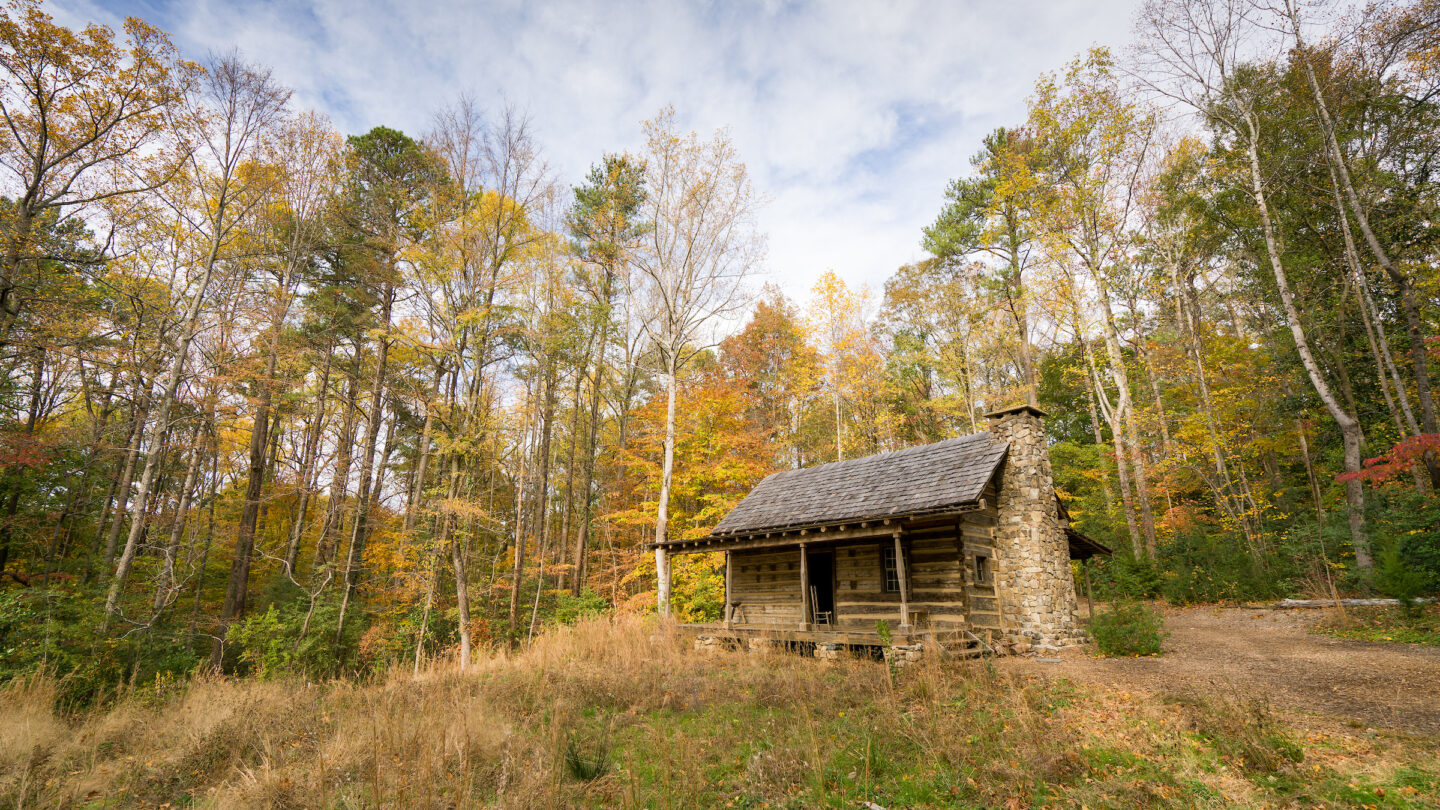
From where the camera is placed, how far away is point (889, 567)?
542 inches

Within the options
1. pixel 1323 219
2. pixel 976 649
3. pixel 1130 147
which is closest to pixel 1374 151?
pixel 1323 219

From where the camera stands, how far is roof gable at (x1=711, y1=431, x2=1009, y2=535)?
12547 mm

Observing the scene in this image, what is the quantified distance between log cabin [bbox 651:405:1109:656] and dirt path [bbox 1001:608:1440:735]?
1.40m

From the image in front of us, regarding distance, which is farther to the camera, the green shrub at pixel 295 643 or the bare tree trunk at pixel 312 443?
the bare tree trunk at pixel 312 443

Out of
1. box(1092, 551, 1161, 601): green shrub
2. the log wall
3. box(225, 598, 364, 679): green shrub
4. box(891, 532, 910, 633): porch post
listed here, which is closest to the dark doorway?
the log wall

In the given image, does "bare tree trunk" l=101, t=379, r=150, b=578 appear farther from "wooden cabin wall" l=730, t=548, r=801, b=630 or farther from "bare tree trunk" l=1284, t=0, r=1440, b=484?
"bare tree trunk" l=1284, t=0, r=1440, b=484

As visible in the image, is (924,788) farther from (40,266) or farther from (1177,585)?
(40,266)

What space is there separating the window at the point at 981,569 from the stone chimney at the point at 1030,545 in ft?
0.91

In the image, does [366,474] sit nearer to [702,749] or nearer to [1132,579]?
[702,749]

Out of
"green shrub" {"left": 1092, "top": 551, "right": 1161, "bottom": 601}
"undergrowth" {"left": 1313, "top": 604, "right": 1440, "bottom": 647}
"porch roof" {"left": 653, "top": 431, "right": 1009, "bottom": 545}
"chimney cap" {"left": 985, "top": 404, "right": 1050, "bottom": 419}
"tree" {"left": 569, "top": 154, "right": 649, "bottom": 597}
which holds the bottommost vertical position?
"undergrowth" {"left": 1313, "top": 604, "right": 1440, "bottom": 647}

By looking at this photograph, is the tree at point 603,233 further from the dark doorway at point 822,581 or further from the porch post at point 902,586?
the porch post at point 902,586

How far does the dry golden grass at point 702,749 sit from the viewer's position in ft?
16.2

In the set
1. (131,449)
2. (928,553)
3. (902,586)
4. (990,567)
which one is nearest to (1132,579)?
(990,567)

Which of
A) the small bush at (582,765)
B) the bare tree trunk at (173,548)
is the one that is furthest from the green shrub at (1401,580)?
the bare tree trunk at (173,548)
